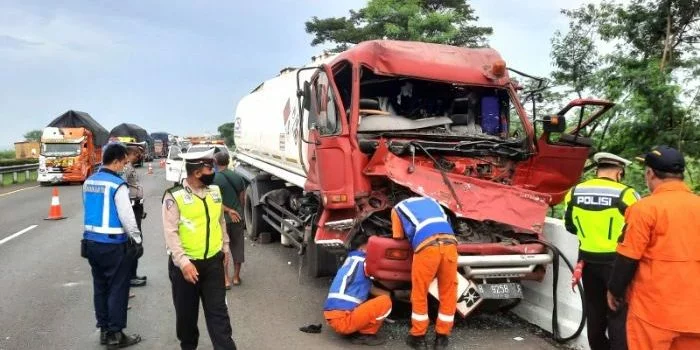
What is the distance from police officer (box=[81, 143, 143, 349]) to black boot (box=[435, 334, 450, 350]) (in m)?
2.64

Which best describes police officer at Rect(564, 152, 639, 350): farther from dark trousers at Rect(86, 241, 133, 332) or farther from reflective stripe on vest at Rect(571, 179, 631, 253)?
dark trousers at Rect(86, 241, 133, 332)

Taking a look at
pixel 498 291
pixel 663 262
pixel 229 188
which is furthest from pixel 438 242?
pixel 229 188

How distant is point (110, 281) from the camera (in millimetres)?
4801

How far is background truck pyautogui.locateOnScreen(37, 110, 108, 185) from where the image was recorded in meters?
22.1

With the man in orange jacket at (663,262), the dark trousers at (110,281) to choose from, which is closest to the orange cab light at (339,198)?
the dark trousers at (110,281)

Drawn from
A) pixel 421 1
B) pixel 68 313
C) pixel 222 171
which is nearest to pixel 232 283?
pixel 222 171

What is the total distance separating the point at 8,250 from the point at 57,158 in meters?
14.5

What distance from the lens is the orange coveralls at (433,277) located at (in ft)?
15.1

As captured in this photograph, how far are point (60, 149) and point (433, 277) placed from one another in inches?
863

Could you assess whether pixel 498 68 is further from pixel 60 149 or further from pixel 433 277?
pixel 60 149

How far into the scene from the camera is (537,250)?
5000 millimetres

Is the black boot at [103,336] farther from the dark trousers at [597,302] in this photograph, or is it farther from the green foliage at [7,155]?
the green foliage at [7,155]

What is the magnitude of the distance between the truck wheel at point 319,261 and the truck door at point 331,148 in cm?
99

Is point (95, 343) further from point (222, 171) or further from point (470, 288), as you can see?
point (470, 288)
